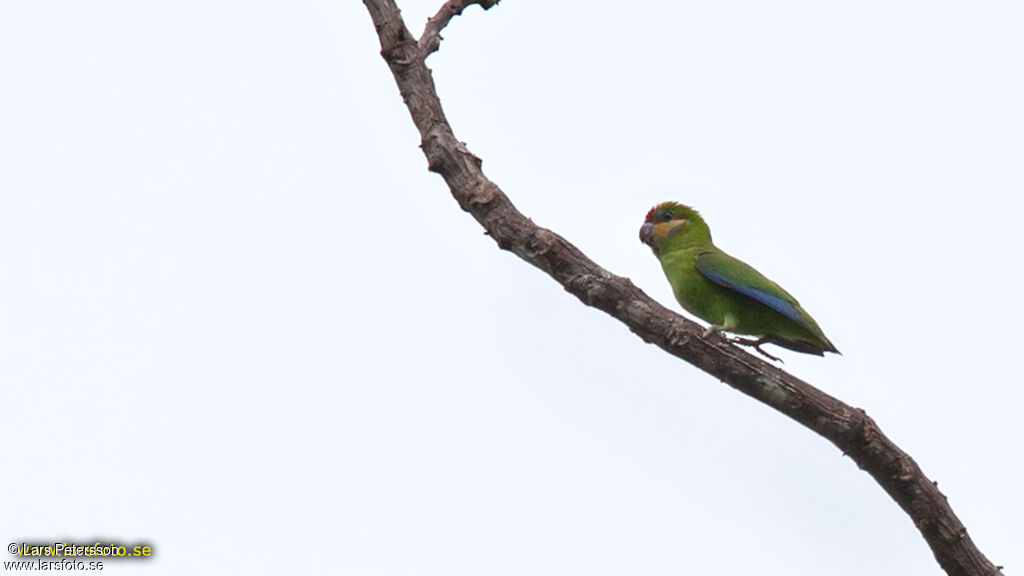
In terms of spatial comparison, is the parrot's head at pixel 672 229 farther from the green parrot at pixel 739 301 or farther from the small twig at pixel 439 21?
the small twig at pixel 439 21

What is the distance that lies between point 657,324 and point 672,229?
252cm

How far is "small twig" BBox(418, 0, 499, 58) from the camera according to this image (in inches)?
236

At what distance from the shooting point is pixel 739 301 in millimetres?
7219

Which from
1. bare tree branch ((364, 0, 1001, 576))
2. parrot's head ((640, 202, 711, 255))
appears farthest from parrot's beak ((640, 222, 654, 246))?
bare tree branch ((364, 0, 1001, 576))

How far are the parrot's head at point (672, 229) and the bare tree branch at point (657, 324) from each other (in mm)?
2071

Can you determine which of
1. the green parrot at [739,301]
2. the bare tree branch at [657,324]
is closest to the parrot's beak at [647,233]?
the green parrot at [739,301]

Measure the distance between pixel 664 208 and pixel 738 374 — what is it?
8.57 ft

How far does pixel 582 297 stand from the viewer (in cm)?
553

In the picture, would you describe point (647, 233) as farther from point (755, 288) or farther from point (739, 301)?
point (755, 288)

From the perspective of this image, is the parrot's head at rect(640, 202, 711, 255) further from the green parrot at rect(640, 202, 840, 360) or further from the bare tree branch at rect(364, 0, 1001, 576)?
the bare tree branch at rect(364, 0, 1001, 576)

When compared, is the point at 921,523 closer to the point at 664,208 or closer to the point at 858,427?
the point at 858,427

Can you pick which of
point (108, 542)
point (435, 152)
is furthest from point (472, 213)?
point (108, 542)

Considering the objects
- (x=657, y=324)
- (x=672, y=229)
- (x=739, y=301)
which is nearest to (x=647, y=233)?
(x=672, y=229)

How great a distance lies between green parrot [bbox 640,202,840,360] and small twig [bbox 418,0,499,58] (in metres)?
2.40
